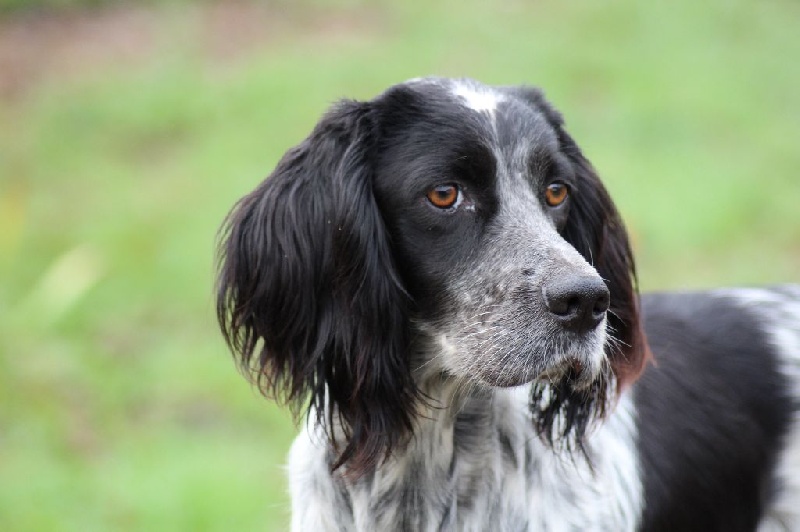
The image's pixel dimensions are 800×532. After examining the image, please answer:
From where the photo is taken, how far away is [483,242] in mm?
3291

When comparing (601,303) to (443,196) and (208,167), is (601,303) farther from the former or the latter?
(208,167)

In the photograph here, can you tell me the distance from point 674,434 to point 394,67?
24.3 ft

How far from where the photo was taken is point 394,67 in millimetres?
10719

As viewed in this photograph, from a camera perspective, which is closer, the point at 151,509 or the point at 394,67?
the point at 151,509

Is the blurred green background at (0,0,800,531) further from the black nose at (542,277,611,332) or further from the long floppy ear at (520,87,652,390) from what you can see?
the black nose at (542,277,611,332)

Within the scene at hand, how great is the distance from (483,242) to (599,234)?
621 mm

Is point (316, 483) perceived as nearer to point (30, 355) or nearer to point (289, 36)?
point (30, 355)

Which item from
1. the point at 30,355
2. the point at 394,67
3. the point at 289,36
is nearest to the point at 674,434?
the point at 30,355

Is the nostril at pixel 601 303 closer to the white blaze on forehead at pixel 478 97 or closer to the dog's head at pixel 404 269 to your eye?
the dog's head at pixel 404 269

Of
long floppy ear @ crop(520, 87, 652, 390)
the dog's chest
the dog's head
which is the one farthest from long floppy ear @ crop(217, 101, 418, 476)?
long floppy ear @ crop(520, 87, 652, 390)

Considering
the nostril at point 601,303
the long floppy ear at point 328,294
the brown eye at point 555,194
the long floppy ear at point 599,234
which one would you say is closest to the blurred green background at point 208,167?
the long floppy ear at point 328,294

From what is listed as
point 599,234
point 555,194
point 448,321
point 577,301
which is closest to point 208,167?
point 599,234

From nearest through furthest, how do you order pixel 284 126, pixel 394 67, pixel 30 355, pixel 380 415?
pixel 380 415 < pixel 30 355 < pixel 284 126 < pixel 394 67

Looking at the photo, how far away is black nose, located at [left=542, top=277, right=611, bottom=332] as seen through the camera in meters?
3.00
